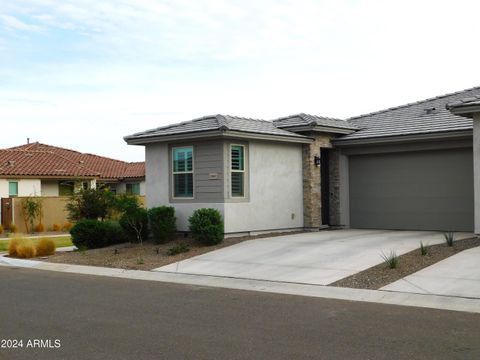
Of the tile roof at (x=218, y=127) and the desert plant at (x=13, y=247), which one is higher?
the tile roof at (x=218, y=127)

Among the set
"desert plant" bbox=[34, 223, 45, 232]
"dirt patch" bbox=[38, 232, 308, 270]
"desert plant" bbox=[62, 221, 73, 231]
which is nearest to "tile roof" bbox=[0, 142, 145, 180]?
"desert plant" bbox=[34, 223, 45, 232]

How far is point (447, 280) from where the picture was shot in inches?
471

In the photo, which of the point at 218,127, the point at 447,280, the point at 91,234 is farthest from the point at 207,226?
the point at 447,280

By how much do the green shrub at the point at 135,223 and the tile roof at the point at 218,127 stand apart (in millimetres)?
2586

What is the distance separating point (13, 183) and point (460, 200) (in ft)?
82.5

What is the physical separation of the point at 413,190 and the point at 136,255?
9.10 m

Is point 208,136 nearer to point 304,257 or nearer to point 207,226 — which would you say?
point 207,226

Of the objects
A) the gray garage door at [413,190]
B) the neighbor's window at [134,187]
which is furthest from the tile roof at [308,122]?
the neighbor's window at [134,187]

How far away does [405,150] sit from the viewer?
20.5 metres

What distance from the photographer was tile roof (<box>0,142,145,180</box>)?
36969 mm

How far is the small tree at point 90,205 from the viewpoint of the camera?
73.8ft

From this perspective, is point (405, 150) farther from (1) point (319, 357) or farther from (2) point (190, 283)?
(1) point (319, 357)

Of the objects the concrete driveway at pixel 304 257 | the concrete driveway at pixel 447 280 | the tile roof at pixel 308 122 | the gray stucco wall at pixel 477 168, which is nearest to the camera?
the concrete driveway at pixel 447 280

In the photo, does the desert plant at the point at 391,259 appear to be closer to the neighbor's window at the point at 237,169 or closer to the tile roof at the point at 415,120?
the neighbor's window at the point at 237,169
